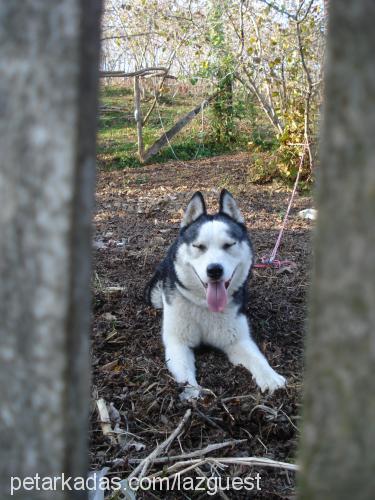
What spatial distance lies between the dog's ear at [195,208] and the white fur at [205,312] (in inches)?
11.0

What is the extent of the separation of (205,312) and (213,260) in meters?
0.48

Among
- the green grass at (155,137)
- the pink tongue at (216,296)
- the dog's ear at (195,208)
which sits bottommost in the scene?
the pink tongue at (216,296)

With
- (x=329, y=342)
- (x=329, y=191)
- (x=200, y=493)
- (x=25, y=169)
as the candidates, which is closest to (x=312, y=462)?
(x=329, y=342)

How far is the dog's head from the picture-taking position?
12.7ft

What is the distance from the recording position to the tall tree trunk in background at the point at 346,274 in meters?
0.78

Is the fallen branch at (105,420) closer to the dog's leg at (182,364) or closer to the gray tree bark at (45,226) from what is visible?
the dog's leg at (182,364)

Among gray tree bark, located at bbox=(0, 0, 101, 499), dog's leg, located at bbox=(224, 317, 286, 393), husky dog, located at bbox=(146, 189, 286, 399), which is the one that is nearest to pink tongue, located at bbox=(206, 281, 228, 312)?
husky dog, located at bbox=(146, 189, 286, 399)

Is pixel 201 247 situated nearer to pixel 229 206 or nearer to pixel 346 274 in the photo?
pixel 229 206

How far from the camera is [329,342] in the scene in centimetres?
83

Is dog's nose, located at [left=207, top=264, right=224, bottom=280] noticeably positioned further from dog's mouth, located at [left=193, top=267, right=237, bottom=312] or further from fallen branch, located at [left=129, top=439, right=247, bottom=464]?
fallen branch, located at [left=129, top=439, right=247, bottom=464]

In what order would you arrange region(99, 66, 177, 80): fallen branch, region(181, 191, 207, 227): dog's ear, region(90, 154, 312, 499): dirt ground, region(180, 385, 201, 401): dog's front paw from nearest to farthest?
region(90, 154, 312, 499): dirt ground, region(180, 385, 201, 401): dog's front paw, region(181, 191, 207, 227): dog's ear, region(99, 66, 177, 80): fallen branch

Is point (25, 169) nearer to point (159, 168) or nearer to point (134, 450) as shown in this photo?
point (134, 450)

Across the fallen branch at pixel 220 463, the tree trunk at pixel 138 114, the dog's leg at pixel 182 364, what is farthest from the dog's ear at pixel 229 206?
the tree trunk at pixel 138 114

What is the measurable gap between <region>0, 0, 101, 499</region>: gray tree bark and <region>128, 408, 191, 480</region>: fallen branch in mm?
1524
